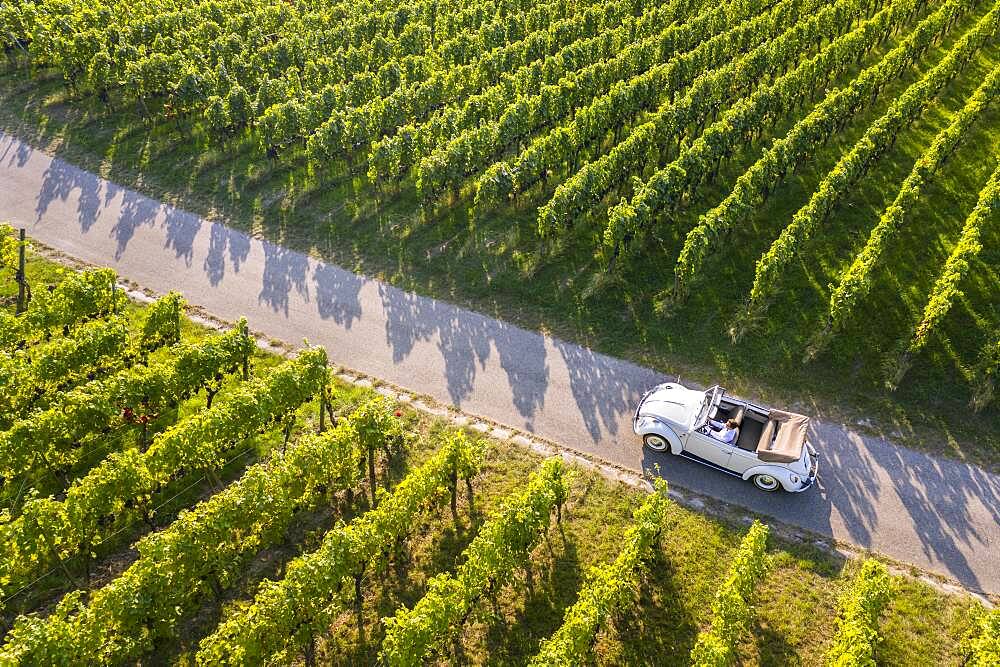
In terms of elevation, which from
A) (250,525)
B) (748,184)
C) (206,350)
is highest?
(748,184)

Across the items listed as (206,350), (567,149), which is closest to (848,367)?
(567,149)

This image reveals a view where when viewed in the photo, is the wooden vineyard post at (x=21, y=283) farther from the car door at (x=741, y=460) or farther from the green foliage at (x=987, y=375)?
the green foliage at (x=987, y=375)

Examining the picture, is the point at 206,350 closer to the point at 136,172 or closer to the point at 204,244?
the point at 204,244

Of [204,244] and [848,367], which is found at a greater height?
[848,367]

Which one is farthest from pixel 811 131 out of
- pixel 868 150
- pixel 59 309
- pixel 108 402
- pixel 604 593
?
pixel 59 309

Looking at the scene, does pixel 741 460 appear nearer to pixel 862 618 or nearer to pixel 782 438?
pixel 782 438

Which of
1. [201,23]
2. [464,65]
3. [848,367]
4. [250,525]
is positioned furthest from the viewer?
[201,23]

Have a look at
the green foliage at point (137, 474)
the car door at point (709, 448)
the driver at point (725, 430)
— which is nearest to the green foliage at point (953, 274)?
the driver at point (725, 430)
